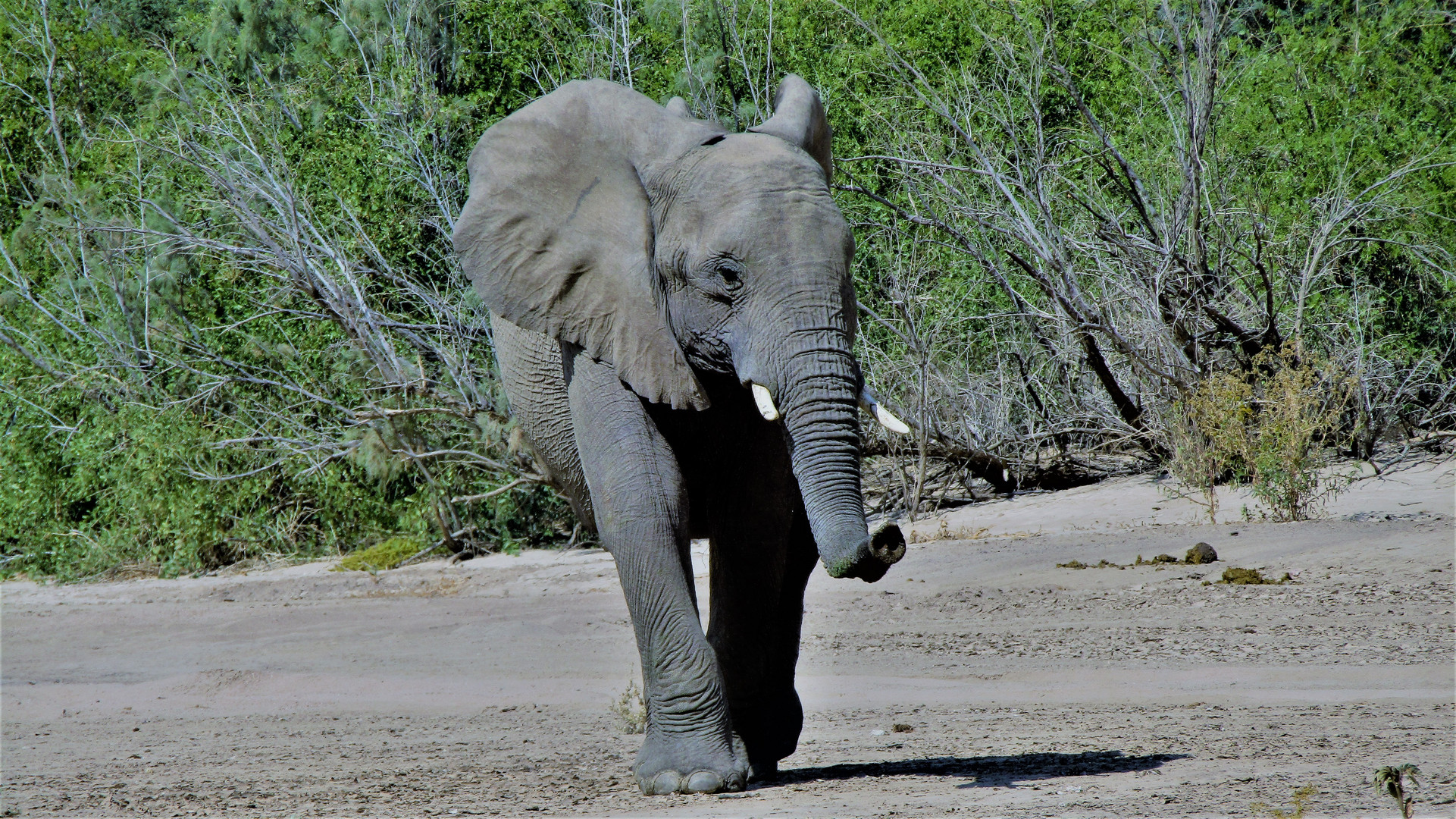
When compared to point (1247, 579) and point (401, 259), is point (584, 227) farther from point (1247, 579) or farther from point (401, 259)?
point (401, 259)

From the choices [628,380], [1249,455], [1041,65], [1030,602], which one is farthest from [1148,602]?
[1041,65]

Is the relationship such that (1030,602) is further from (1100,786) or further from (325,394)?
(325,394)

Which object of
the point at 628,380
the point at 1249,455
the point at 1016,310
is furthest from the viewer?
the point at 1016,310

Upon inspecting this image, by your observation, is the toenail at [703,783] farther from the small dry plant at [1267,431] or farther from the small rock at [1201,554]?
the small dry plant at [1267,431]

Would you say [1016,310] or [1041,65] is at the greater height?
[1041,65]

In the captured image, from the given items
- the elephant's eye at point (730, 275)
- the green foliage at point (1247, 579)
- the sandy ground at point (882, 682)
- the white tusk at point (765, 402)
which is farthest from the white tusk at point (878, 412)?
the green foliage at point (1247, 579)

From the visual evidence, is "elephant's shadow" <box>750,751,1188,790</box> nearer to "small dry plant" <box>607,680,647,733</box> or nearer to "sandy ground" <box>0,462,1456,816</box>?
"sandy ground" <box>0,462,1456,816</box>

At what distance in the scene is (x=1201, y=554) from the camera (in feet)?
33.3

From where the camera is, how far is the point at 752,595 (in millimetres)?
5301

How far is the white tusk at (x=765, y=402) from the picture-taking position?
441cm

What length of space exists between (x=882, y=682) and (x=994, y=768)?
2938 millimetres

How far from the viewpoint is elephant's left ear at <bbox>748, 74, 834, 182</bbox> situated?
16.7 feet

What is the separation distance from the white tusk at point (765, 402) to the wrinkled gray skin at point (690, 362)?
0.09ft

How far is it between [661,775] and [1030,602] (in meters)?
5.54
